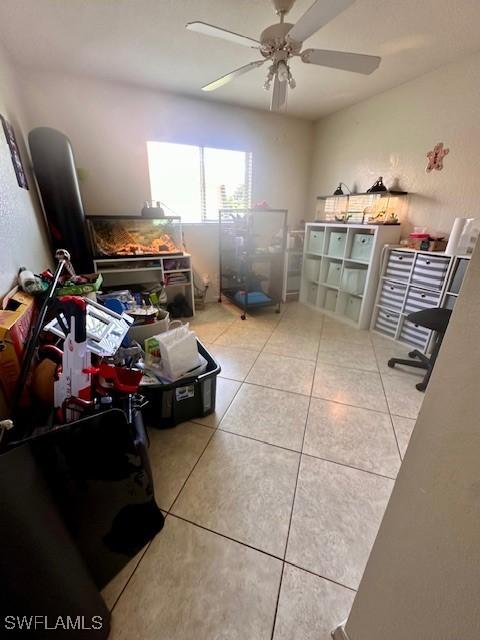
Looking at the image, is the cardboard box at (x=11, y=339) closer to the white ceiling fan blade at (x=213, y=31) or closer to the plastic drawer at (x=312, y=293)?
the white ceiling fan blade at (x=213, y=31)

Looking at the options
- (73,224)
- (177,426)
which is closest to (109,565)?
(177,426)

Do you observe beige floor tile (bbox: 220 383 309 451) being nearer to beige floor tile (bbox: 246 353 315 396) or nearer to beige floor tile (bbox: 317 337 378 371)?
beige floor tile (bbox: 246 353 315 396)

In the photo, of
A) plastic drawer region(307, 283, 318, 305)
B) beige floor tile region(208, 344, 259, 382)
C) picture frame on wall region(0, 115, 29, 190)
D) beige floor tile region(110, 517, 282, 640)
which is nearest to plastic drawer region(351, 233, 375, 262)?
plastic drawer region(307, 283, 318, 305)

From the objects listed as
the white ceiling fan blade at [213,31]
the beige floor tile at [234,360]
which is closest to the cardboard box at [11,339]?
the beige floor tile at [234,360]

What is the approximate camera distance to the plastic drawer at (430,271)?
2172mm

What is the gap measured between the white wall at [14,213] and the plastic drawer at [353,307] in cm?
304

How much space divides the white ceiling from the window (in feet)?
2.06

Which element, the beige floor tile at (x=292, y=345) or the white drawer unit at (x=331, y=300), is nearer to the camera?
the beige floor tile at (x=292, y=345)

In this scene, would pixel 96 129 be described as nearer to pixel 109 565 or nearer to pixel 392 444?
pixel 109 565

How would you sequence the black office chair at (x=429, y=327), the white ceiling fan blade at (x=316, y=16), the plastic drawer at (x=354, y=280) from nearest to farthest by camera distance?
the white ceiling fan blade at (x=316, y=16) → the black office chair at (x=429, y=327) → the plastic drawer at (x=354, y=280)

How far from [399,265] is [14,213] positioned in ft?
10.1

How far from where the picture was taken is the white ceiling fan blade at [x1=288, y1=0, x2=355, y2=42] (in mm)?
1106

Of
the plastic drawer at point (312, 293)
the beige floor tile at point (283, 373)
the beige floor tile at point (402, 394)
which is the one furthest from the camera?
the plastic drawer at point (312, 293)

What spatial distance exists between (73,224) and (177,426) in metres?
2.00
